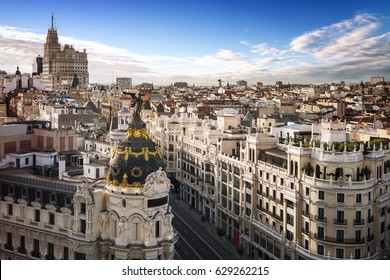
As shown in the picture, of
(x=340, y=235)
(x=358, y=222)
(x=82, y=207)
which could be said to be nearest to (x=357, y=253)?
(x=340, y=235)

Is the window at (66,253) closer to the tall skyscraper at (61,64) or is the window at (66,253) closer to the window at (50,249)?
the window at (50,249)

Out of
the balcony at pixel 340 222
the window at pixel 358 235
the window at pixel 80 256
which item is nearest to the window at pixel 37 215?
the window at pixel 80 256

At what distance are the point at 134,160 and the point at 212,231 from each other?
39.6 ft

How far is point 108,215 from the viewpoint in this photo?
14.8 metres

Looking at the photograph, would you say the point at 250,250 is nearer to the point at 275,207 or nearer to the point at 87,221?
the point at 275,207

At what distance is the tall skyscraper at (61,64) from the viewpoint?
743 inches

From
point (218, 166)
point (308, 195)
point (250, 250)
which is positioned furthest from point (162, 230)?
point (218, 166)

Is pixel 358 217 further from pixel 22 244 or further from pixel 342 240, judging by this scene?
pixel 22 244

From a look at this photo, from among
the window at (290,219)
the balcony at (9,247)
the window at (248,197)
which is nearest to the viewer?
the balcony at (9,247)

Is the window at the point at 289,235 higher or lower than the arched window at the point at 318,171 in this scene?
lower

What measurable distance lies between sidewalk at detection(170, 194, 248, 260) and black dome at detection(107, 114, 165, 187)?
7119 mm

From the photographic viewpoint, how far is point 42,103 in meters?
42.7

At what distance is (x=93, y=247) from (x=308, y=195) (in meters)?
8.62

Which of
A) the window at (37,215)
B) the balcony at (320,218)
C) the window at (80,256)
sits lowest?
the window at (80,256)
